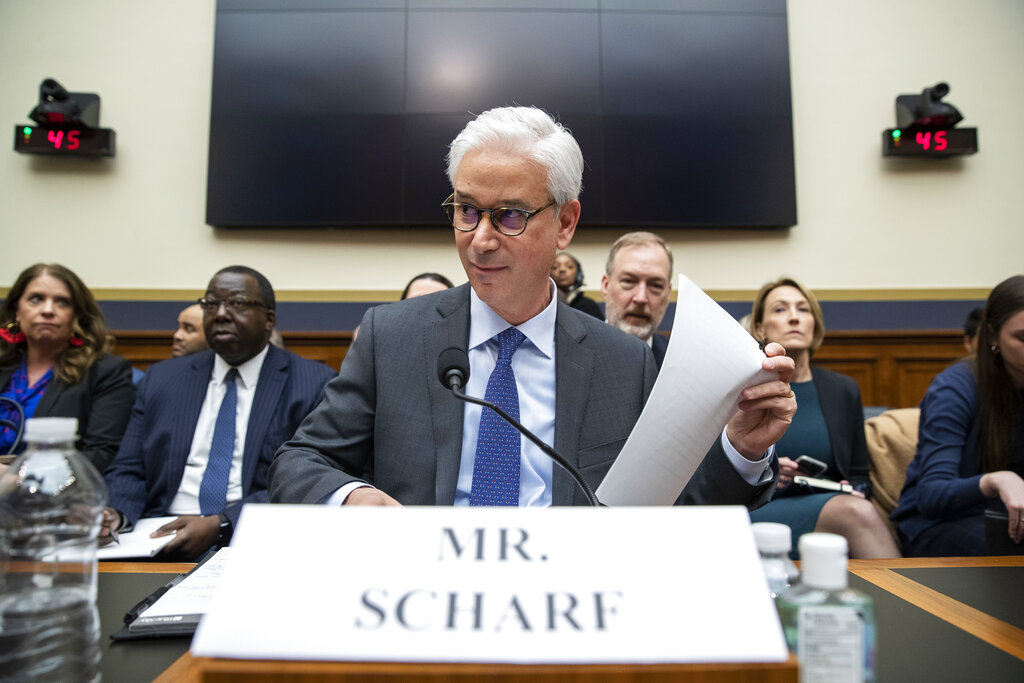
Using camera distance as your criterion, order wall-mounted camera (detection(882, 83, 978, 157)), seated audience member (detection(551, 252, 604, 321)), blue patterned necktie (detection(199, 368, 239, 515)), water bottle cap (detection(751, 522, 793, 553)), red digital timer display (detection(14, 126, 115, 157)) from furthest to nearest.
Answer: wall-mounted camera (detection(882, 83, 978, 157))
red digital timer display (detection(14, 126, 115, 157))
seated audience member (detection(551, 252, 604, 321))
blue patterned necktie (detection(199, 368, 239, 515))
water bottle cap (detection(751, 522, 793, 553))

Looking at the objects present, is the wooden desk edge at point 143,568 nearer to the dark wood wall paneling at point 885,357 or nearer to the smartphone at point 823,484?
the smartphone at point 823,484

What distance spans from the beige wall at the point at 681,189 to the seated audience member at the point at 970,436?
262cm

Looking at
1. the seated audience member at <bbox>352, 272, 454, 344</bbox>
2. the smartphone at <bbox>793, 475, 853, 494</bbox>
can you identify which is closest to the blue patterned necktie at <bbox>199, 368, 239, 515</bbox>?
the seated audience member at <bbox>352, 272, 454, 344</bbox>

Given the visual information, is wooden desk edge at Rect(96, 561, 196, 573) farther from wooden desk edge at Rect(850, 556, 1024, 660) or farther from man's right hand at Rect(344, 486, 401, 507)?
wooden desk edge at Rect(850, 556, 1024, 660)

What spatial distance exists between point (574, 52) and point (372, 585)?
184 inches

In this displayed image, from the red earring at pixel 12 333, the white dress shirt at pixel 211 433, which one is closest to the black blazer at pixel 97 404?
the red earring at pixel 12 333

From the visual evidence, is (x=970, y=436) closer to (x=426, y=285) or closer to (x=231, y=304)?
(x=426, y=285)

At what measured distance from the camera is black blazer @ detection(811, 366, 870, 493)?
2.46m

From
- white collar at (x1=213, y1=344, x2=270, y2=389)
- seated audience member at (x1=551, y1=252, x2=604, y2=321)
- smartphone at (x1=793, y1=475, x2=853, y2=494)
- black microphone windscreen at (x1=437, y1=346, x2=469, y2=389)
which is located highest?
seated audience member at (x1=551, y1=252, x2=604, y2=321)

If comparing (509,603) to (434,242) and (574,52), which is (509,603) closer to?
(434,242)

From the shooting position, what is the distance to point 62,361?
2.61 metres

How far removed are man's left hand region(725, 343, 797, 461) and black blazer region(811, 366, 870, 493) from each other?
5.12 ft

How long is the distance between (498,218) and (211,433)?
1545 mm

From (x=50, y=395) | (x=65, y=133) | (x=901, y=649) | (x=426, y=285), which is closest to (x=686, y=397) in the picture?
(x=901, y=649)
